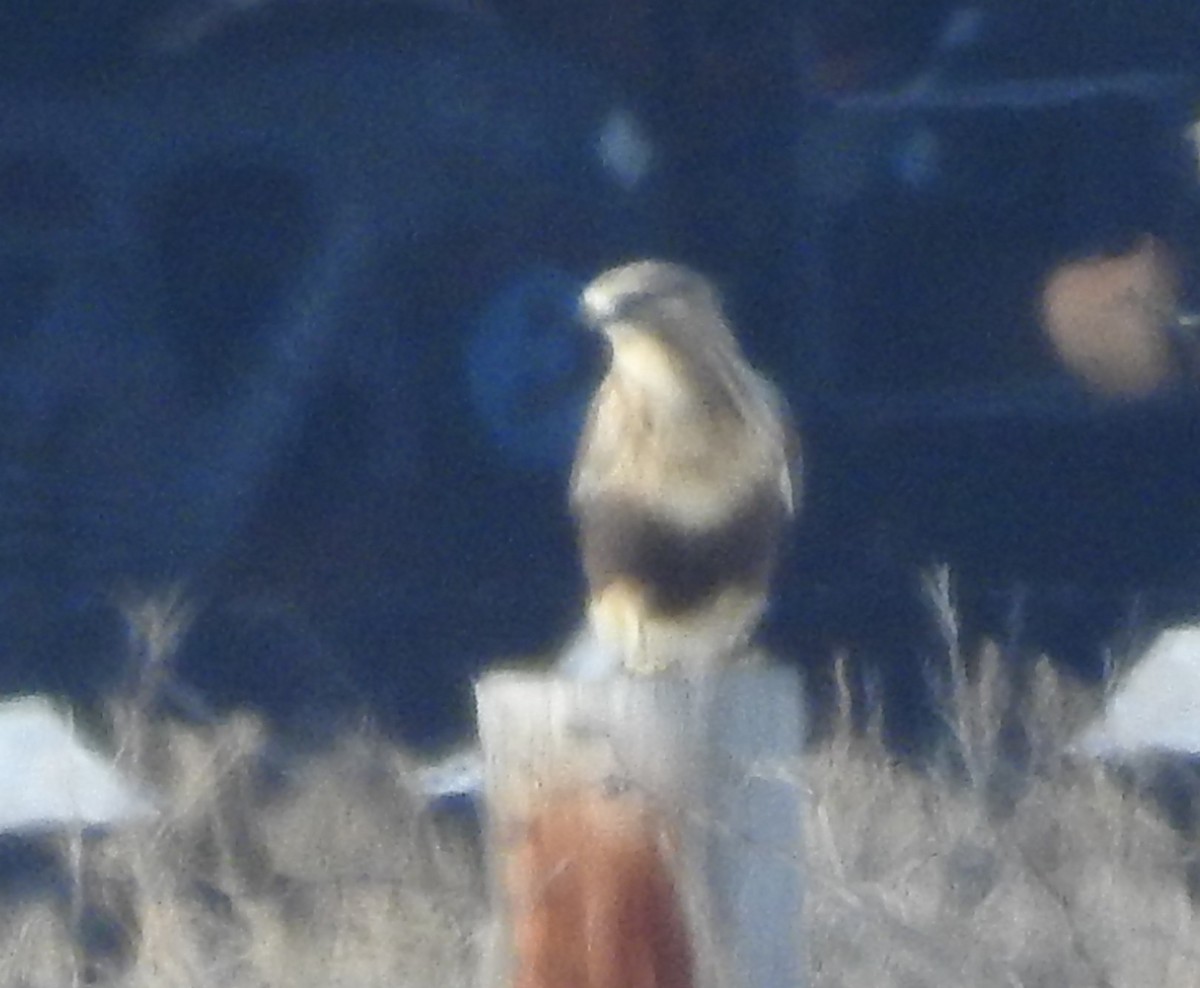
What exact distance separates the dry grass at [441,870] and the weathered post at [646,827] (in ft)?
2.40

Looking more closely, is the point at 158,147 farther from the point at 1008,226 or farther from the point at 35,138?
the point at 1008,226

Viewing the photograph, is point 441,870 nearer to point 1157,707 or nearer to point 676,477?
point 1157,707

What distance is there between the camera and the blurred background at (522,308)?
6469 mm

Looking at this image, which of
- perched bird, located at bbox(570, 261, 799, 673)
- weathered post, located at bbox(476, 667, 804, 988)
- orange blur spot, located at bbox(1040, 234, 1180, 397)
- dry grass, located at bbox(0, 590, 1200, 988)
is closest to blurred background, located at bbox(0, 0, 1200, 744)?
orange blur spot, located at bbox(1040, 234, 1180, 397)

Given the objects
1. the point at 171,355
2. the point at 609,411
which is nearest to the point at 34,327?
the point at 171,355

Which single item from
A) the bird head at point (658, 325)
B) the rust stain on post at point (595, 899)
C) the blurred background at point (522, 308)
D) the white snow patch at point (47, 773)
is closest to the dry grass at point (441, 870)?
the white snow patch at point (47, 773)

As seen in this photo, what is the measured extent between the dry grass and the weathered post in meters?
0.73

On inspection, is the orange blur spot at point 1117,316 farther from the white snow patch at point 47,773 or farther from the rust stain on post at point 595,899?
the rust stain on post at point 595,899

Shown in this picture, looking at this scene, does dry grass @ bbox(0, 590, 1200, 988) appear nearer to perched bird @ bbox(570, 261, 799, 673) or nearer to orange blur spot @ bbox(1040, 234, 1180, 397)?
perched bird @ bbox(570, 261, 799, 673)

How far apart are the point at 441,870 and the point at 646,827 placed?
250cm

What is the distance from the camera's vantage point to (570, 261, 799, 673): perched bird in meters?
4.11

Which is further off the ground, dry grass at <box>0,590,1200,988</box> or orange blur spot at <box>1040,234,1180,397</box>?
orange blur spot at <box>1040,234,1180,397</box>

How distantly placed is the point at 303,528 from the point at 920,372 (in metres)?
1.41

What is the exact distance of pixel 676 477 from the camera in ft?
13.8
